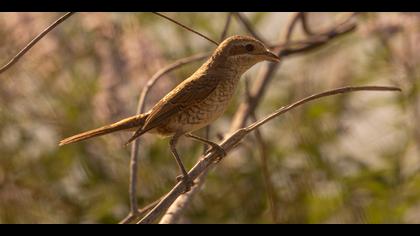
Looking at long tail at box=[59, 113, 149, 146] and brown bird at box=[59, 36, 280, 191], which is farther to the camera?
brown bird at box=[59, 36, 280, 191]

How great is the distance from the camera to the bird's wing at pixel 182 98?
9.39ft

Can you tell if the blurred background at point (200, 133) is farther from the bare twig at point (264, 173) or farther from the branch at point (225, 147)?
the branch at point (225, 147)

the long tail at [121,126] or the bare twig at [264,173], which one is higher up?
the long tail at [121,126]

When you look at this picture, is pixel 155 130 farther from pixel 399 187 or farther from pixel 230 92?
pixel 399 187

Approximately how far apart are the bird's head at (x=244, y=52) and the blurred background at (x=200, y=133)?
1.80 metres

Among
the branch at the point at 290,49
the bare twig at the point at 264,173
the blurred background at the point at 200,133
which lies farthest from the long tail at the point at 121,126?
the blurred background at the point at 200,133

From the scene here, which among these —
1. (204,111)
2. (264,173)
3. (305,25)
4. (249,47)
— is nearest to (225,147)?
(204,111)

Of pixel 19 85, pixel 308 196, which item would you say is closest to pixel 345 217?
pixel 308 196

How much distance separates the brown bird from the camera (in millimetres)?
2824

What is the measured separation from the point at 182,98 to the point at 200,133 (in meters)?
2.24

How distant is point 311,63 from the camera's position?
576 cm

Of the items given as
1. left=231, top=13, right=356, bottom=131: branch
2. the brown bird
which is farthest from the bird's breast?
left=231, top=13, right=356, bottom=131: branch

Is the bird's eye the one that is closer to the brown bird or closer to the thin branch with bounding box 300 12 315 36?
the brown bird

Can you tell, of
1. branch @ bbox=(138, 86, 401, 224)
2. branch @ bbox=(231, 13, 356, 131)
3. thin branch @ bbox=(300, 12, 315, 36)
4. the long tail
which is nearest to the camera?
branch @ bbox=(138, 86, 401, 224)
